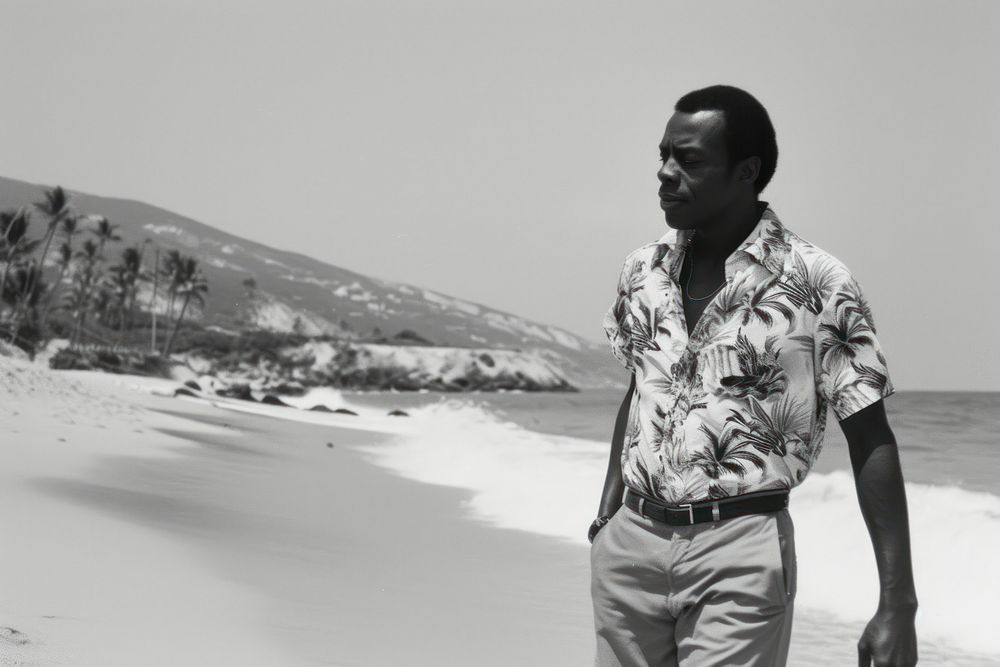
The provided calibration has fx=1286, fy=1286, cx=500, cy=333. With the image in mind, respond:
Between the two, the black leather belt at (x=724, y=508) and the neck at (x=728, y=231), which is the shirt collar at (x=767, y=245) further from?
the black leather belt at (x=724, y=508)

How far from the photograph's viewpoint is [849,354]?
240 centimetres

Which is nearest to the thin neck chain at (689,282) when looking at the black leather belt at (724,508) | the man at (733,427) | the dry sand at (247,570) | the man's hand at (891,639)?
the man at (733,427)

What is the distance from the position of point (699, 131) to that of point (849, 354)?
1.78ft

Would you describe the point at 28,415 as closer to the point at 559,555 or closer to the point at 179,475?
the point at 179,475

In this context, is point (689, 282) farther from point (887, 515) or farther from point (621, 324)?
point (887, 515)

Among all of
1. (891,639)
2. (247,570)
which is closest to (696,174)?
(891,639)

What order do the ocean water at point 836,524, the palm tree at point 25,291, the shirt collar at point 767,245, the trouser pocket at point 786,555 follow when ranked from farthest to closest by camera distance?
the palm tree at point 25,291
the ocean water at point 836,524
the shirt collar at point 767,245
the trouser pocket at point 786,555

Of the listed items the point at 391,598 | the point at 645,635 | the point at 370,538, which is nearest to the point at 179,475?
the point at 370,538

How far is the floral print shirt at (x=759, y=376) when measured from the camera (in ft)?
7.89

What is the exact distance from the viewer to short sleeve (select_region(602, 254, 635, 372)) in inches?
106

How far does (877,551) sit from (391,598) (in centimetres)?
513

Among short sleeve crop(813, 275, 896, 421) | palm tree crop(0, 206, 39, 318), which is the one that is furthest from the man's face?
palm tree crop(0, 206, 39, 318)

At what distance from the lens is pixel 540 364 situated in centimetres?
16200

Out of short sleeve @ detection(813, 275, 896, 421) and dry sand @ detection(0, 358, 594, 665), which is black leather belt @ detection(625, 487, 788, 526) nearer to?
short sleeve @ detection(813, 275, 896, 421)
